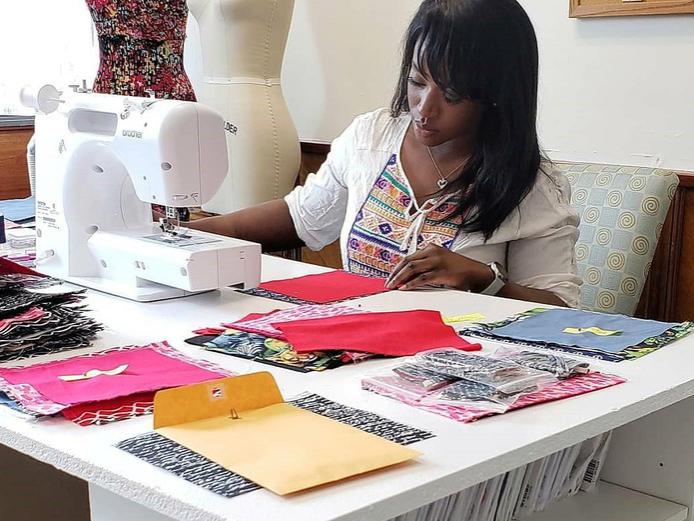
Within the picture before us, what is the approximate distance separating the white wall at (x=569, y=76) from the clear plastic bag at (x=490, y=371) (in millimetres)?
1286

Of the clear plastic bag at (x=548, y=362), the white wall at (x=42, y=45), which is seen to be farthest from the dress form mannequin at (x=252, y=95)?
the clear plastic bag at (x=548, y=362)

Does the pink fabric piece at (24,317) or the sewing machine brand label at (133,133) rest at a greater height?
the sewing machine brand label at (133,133)

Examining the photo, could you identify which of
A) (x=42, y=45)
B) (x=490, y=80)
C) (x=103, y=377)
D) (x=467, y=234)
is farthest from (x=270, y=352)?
(x=42, y=45)

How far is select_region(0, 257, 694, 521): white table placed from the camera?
804mm

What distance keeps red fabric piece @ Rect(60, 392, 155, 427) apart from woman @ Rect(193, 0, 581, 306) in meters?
0.79

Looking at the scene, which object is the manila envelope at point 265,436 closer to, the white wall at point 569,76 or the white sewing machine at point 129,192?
the white sewing machine at point 129,192

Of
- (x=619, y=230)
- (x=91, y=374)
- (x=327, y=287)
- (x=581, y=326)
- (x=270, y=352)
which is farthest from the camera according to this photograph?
(x=619, y=230)

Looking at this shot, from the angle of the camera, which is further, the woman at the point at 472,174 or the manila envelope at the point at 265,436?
the woman at the point at 472,174

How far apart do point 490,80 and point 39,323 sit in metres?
0.92

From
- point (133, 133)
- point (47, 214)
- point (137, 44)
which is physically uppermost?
point (137, 44)

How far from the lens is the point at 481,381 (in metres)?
1.06

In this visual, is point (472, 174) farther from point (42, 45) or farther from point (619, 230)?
point (42, 45)

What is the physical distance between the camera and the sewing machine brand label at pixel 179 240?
151 cm

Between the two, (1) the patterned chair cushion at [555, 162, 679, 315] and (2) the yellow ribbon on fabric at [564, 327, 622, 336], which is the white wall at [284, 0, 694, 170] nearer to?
(1) the patterned chair cushion at [555, 162, 679, 315]
